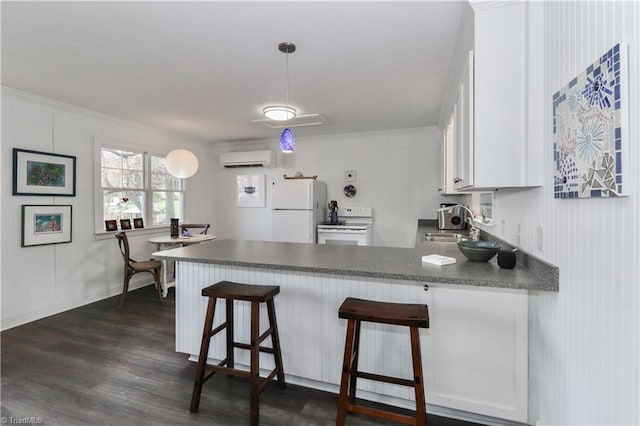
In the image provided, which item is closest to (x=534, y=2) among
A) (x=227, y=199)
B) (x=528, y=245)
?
(x=528, y=245)

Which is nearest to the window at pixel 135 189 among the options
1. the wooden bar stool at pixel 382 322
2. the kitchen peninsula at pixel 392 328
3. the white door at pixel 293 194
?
the white door at pixel 293 194

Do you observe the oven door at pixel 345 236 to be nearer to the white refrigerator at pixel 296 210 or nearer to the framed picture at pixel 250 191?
the white refrigerator at pixel 296 210

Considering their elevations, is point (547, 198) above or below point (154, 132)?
below

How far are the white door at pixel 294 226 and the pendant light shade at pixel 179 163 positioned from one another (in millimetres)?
1393

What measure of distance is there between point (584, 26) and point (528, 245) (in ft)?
3.42

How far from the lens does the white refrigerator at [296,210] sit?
4.71m

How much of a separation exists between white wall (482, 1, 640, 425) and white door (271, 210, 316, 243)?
3275 mm

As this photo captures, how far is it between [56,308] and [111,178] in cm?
168

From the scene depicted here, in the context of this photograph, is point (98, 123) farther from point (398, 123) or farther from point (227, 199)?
point (398, 123)

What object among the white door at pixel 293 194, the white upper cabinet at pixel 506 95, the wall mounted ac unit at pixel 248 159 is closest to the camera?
the white upper cabinet at pixel 506 95

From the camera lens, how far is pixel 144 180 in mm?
4602

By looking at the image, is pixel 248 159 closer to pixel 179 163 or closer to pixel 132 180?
pixel 179 163

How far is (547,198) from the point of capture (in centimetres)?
148

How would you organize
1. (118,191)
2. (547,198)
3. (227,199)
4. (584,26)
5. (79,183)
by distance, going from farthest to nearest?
(227,199), (118,191), (79,183), (547,198), (584,26)
